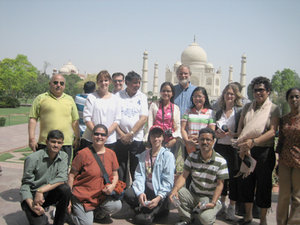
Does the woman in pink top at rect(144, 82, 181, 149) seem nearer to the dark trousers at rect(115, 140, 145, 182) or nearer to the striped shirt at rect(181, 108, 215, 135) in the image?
the striped shirt at rect(181, 108, 215, 135)

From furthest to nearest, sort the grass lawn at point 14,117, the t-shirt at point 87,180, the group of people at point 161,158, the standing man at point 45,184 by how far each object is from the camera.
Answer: the grass lawn at point 14,117 → the t-shirt at point 87,180 → the group of people at point 161,158 → the standing man at point 45,184

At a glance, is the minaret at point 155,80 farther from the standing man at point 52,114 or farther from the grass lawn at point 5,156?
the standing man at point 52,114

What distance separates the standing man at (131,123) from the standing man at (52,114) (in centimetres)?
70

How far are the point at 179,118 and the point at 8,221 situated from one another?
2.36 m

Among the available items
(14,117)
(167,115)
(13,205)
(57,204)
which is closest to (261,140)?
(167,115)

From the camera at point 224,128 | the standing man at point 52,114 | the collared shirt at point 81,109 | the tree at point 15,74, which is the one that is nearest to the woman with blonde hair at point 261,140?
the camera at point 224,128

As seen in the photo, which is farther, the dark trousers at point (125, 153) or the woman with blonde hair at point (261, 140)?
the dark trousers at point (125, 153)

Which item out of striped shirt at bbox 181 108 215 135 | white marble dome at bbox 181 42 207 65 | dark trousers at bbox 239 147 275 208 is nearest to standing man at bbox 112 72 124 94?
striped shirt at bbox 181 108 215 135

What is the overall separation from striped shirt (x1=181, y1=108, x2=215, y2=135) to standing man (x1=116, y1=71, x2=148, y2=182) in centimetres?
64

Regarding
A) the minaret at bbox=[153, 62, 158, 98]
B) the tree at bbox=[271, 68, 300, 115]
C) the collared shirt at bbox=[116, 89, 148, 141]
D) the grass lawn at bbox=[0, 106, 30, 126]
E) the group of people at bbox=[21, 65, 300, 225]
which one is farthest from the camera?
the minaret at bbox=[153, 62, 158, 98]

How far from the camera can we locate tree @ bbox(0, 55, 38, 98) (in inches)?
1235

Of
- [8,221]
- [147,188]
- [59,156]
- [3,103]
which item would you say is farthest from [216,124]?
[3,103]

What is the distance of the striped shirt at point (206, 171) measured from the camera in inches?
126

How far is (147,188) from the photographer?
3.44 metres
